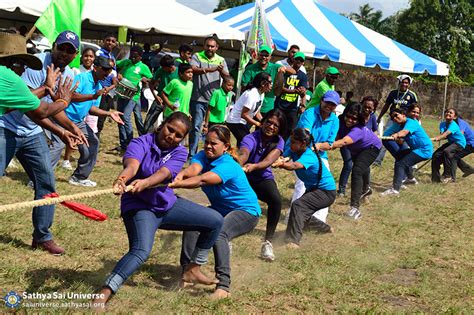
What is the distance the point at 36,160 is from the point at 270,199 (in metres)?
2.46

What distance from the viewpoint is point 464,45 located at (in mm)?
50188

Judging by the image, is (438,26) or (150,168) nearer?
(150,168)

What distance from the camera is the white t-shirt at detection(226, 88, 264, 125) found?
8758 millimetres

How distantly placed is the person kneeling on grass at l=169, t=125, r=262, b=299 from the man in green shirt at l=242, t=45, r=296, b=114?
4745 millimetres

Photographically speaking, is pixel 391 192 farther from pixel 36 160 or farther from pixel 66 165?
pixel 36 160

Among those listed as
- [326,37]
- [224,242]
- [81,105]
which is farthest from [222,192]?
[326,37]

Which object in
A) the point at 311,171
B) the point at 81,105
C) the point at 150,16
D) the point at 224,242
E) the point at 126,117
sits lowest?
the point at 224,242

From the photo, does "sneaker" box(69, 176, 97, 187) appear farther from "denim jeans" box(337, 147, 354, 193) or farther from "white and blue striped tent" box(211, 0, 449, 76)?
"white and blue striped tent" box(211, 0, 449, 76)

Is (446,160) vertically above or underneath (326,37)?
underneath

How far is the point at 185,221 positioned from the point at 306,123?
3.31 meters

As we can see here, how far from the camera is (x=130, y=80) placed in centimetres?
1113

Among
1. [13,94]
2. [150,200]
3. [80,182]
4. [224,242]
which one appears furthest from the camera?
[80,182]

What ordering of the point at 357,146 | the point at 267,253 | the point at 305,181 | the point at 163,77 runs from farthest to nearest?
the point at 163,77 → the point at 357,146 → the point at 305,181 → the point at 267,253

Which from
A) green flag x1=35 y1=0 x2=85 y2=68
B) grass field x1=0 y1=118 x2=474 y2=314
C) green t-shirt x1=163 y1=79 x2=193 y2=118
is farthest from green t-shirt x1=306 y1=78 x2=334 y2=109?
green flag x1=35 y1=0 x2=85 y2=68
